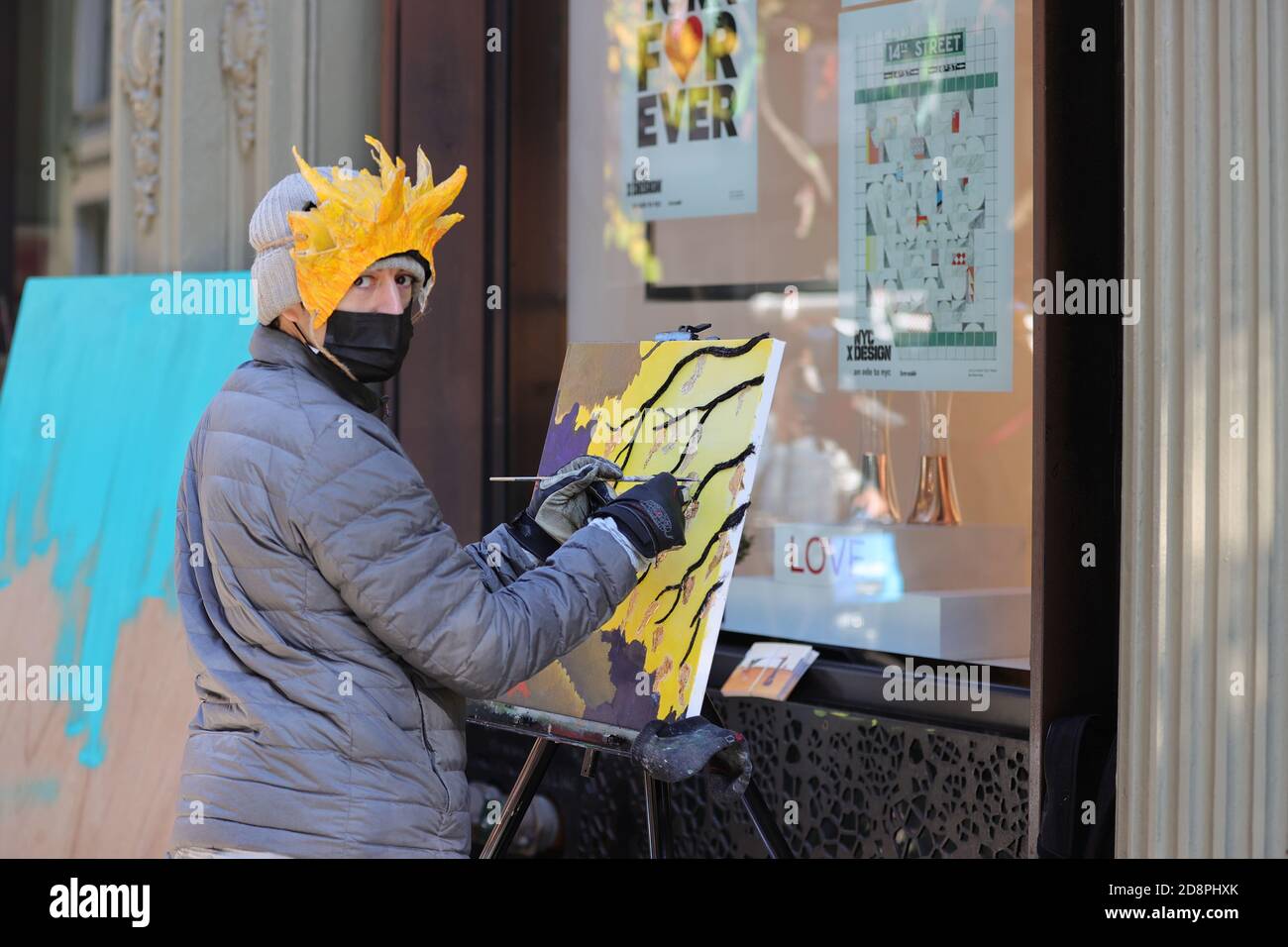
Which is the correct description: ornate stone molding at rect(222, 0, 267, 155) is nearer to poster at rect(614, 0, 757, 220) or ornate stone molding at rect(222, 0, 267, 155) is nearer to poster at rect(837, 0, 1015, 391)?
poster at rect(614, 0, 757, 220)

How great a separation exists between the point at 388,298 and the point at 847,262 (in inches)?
68.0

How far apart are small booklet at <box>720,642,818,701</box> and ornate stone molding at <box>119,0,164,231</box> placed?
2342 millimetres

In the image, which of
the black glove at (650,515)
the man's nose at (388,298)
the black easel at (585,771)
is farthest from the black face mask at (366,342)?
the black easel at (585,771)

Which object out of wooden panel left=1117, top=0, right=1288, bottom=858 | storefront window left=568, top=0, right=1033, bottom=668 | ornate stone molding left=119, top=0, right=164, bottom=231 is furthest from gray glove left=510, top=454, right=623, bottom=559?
ornate stone molding left=119, top=0, right=164, bottom=231

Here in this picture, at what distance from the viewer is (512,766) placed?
4.04 metres

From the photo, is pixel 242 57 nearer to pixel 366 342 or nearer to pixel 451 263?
pixel 451 263

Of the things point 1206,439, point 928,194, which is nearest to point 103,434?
point 928,194

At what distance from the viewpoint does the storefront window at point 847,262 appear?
3.35 meters

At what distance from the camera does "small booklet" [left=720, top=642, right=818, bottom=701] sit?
357 cm

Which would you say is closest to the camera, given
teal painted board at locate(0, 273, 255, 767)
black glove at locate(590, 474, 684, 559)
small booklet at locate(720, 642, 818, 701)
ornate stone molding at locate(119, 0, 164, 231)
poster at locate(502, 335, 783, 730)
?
black glove at locate(590, 474, 684, 559)

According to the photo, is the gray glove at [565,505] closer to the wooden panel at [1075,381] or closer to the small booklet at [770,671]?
the wooden panel at [1075,381]

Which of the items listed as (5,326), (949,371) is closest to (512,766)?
(949,371)

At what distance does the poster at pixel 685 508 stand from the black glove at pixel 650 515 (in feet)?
0.43
